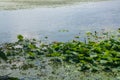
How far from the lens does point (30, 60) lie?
10672 mm

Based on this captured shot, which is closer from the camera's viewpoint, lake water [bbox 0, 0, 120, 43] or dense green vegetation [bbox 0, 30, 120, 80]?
dense green vegetation [bbox 0, 30, 120, 80]

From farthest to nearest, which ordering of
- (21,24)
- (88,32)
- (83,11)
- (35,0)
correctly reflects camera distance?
(35,0) → (83,11) → (21,24) → (88,32)

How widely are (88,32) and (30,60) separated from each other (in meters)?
4.97

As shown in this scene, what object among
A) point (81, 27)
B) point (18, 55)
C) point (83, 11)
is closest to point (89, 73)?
point (18, 55)

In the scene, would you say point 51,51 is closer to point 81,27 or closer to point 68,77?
point 68,77

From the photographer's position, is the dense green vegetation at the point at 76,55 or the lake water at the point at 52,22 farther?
the lake water at the point at 52,22

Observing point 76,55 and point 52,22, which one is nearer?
point 76,55

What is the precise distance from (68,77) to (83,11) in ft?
50.9

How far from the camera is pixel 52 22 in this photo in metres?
19.3

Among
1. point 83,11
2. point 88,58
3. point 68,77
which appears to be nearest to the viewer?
point 68,77

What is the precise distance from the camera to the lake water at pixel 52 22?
51.2ft

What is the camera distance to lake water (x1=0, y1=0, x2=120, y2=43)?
1560 cm

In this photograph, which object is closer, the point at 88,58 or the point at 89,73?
the point at 89,73

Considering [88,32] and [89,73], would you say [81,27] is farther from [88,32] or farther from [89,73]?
[89,73]
